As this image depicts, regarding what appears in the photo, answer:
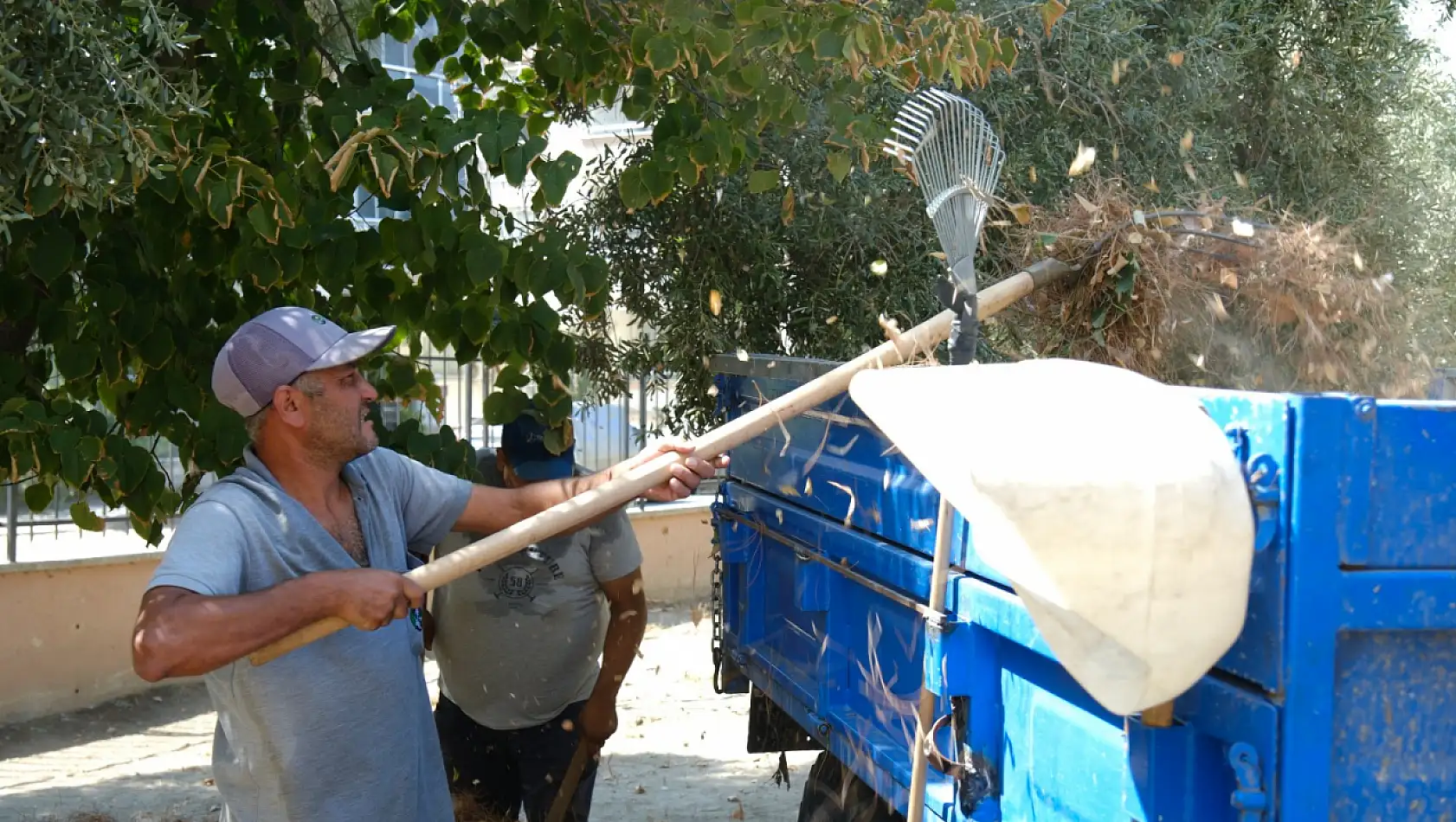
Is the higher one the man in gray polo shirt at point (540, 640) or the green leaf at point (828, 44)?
the green leaf at point (828, 44)

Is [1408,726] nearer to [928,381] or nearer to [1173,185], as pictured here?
[928,381]

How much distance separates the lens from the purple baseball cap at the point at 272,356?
9.32 feet

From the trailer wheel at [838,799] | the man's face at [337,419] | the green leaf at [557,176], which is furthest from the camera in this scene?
the trailer wheel at [838,799]

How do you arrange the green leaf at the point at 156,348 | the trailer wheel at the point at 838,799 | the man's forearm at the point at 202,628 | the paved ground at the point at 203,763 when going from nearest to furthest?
the man's forearm at the point at 202,628 < the trailer wheel at the point at 838,799 < the green leaf at the point at 156,348 < the paved ground at the point at 203,763

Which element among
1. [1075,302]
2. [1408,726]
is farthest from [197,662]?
[1075,302]

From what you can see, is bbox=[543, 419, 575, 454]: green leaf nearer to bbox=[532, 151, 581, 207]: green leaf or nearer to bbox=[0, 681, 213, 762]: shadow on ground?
bbox=[532, 151, 581, 207]: green leaf

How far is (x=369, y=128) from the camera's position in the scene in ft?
10.9

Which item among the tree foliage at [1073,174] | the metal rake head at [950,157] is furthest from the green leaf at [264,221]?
the tree foliage at [1073,174]

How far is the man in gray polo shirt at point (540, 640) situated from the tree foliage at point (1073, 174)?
177cm

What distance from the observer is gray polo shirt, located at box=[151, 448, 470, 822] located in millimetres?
2715

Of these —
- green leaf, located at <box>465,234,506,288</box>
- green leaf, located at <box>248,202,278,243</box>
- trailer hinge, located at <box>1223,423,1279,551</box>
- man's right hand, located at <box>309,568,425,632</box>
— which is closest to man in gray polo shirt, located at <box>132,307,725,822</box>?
man's right hand, located at <box>309,568,425,632</box>

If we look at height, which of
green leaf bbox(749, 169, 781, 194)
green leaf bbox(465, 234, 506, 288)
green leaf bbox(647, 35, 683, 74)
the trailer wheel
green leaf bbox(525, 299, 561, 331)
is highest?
green leaf bbox(647, 35, 683, 74)

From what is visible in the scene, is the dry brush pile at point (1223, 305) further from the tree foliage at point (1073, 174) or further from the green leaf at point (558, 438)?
the green leaf at point (558, 438)

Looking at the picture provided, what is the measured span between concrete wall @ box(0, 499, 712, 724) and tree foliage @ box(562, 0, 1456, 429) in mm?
3621
